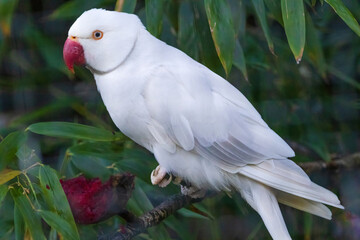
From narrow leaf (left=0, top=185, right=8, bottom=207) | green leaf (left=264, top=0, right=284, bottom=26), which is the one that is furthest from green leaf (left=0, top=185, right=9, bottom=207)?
green leaf (left=264, top=0, right=284, bottom=26)

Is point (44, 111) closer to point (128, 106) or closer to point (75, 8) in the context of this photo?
point (75, 8)

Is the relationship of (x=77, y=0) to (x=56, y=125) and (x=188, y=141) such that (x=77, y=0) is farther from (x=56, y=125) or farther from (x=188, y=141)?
(x=188, y=141)

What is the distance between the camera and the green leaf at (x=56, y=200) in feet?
2.26

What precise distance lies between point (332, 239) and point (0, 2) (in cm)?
72

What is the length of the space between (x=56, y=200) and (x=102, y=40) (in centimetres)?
20

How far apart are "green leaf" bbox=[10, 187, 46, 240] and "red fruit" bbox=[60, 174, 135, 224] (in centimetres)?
4

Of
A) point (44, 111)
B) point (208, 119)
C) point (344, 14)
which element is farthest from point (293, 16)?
point (44, 111)

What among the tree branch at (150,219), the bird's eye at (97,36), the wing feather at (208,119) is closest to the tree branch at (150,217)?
the tree branch at (150,219)

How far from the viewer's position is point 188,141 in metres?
0.73

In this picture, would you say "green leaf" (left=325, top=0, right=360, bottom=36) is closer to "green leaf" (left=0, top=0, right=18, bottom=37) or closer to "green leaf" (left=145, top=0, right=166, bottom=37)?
"green leaf" (left=145, top=0, right=166, bottom=37)

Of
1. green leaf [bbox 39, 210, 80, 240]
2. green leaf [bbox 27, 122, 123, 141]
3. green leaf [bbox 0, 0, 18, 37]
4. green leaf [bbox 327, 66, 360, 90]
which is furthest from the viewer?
green leaf [bbox 327, 66, 360, 90]

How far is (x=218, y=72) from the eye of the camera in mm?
958

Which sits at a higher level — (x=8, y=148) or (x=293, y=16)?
(x=293, y=16)

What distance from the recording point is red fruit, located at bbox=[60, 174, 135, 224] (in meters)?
0.71
